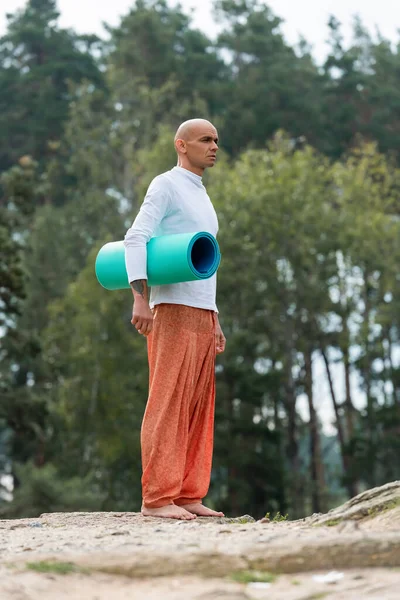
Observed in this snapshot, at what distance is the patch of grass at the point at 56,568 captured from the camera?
13.9 feet

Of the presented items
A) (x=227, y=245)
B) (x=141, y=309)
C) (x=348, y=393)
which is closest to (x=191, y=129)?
(x=141, y=309)

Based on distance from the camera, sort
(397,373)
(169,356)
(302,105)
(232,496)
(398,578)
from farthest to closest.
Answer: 1. (302,105)
2. (397,373)
3. (232,496)
4. (169,356)
5. (398,578)

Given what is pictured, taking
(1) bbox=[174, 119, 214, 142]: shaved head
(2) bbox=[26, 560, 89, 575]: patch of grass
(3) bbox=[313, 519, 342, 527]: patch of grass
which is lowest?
(2) bbox=[26, 560, 89, 575]: patch of grass

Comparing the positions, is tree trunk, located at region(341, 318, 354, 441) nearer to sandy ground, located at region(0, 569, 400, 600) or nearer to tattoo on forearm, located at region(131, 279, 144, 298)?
tattoo on forearm, located at region(131, 279, 144, 298)

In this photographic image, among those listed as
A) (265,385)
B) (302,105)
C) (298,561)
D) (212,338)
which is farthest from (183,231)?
(302,105)

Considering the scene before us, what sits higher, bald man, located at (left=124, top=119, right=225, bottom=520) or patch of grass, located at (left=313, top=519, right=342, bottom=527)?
bald man, located at (left=124, top=119, right=225, bottom=520)

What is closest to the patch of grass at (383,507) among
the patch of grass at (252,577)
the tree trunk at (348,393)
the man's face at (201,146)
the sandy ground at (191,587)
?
the sandy ground at (191,587)

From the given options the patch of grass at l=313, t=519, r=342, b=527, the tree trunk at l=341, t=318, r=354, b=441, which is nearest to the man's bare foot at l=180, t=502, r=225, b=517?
the patch of grass at l=313, t=519, r=342, b=527

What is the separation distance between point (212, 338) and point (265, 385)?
2436 centimetres

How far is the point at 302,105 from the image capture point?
40094mm

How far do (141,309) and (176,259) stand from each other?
379 mm

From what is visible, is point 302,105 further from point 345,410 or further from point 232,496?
point 232,496

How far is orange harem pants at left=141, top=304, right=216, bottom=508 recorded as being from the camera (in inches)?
259

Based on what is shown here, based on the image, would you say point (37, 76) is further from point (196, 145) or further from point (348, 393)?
point (196, 145)
